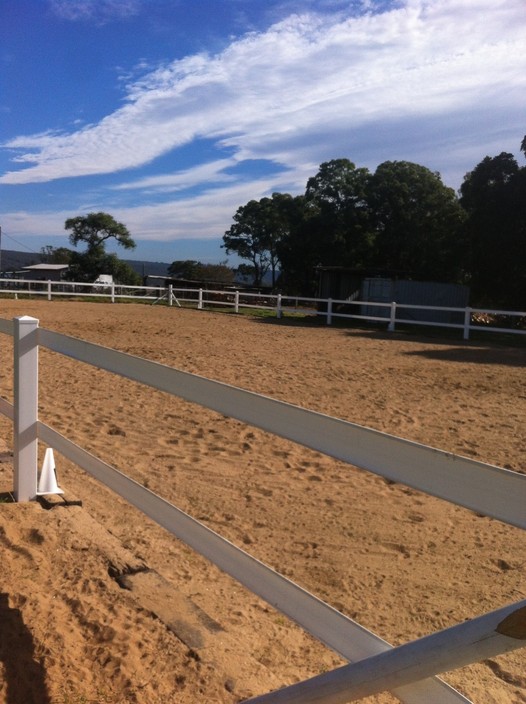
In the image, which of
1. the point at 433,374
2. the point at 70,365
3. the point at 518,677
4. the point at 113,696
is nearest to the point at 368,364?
the point at 433,374

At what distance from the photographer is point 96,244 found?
2197 inches

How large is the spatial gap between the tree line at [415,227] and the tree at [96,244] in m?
14.8

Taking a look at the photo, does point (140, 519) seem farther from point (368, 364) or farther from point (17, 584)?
point (368, 364)

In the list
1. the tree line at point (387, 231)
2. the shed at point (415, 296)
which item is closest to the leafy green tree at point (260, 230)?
the tree line at point (387, 231)

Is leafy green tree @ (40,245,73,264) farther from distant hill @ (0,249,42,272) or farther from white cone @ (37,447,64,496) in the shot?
white cone @ (37,447,64,496)

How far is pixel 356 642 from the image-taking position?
1856 mm

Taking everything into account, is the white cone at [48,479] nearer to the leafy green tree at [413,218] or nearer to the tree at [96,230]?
the leafy green tree at [413,218]

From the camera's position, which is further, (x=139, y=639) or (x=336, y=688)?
(x=139, y=639)

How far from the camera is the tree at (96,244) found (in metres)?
55.0

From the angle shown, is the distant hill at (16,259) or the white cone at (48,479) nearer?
the white cone at (48,479)

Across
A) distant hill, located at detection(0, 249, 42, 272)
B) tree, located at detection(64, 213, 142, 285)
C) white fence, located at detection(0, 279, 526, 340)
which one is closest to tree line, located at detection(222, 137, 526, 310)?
Answer: white fence, located at detection(0, 279, 526, 340)

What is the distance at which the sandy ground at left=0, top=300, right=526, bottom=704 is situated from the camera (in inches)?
102

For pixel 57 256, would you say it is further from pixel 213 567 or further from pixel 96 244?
pixel 213 567

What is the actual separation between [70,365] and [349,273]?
22889mm
